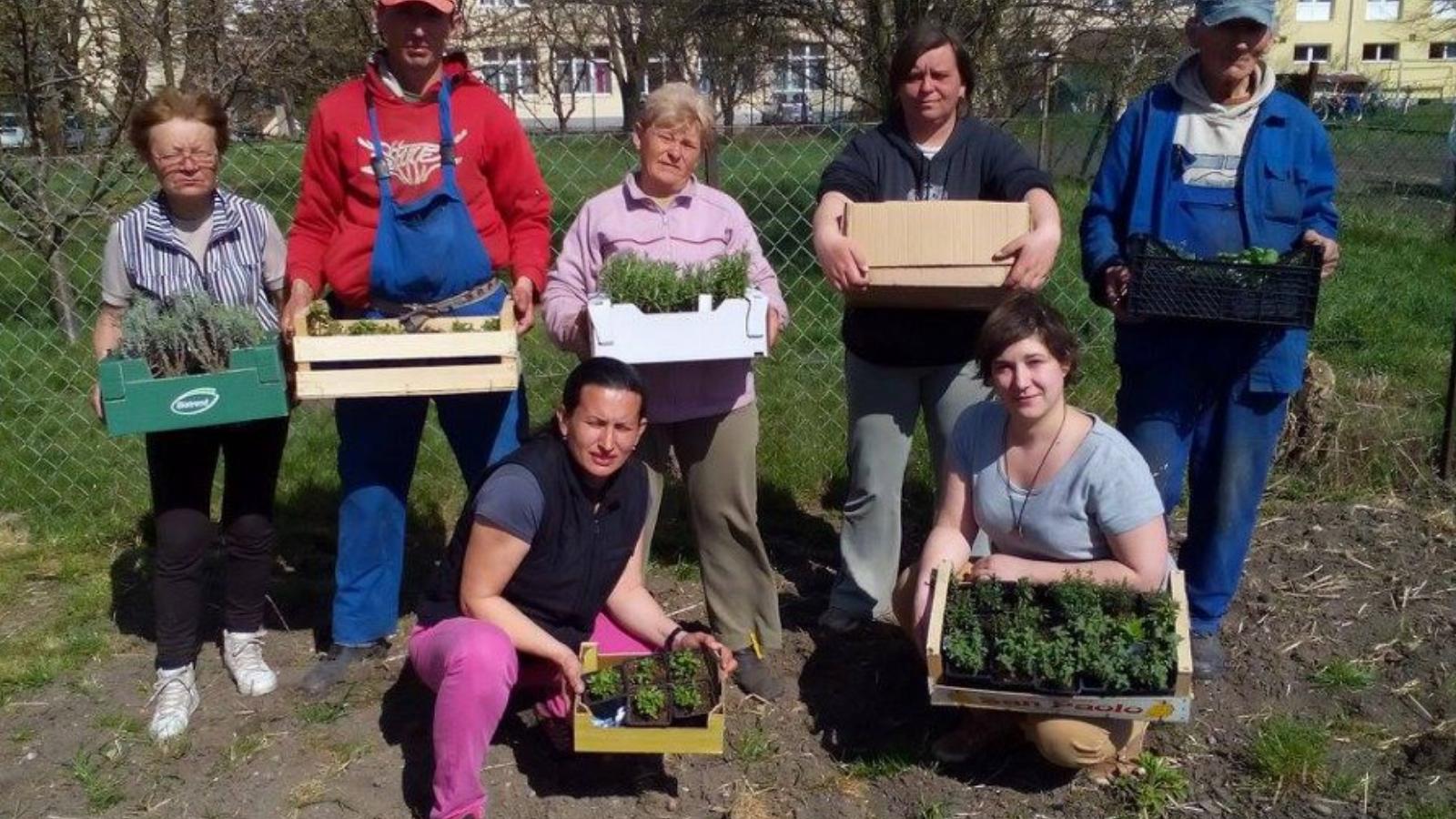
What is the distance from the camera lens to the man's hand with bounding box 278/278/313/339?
351 centimetres

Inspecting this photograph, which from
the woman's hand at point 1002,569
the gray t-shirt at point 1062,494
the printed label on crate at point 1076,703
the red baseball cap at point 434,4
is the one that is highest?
the red baseball cap at point 434,4

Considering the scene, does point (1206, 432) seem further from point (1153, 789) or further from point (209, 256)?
point (209, 256)

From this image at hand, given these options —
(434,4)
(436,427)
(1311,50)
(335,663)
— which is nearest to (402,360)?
(434,4)

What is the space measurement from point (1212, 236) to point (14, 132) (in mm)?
7523

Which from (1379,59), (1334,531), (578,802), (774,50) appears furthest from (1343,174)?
(1379,59)

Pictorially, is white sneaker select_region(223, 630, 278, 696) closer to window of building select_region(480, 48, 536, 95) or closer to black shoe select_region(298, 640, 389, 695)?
black shoe select_region(298, 640, 389, 695)

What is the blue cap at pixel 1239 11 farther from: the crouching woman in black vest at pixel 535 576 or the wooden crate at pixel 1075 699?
the crouching woman in black vest at pixel 535 576

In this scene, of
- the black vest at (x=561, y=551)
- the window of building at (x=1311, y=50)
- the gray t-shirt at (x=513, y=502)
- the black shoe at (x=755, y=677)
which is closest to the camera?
the gray t-shirt at (x=513, y=502)

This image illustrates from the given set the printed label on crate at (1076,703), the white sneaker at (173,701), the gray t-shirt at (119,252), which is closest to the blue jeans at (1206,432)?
the printed label on crate at (1076,703)

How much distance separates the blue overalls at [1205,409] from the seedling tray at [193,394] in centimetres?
243

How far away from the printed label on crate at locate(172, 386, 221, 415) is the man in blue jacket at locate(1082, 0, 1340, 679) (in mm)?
2441

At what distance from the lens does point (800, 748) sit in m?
3.65

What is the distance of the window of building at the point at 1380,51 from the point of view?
49781mm

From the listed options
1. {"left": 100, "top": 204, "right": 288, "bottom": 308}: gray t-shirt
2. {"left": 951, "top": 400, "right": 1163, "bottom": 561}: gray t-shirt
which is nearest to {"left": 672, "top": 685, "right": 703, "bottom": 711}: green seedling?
{"left": 951, "top": 400, "right": 1163, "bottom": 561}: gray t-shirt
